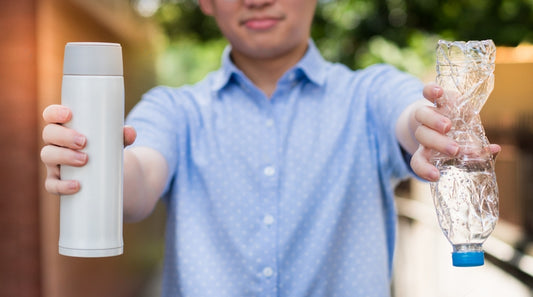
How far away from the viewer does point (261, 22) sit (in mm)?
2258

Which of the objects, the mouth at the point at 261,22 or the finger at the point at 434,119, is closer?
the finger at the point at 434,119

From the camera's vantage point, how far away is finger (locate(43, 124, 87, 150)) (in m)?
1.44

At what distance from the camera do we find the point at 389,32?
7195mm

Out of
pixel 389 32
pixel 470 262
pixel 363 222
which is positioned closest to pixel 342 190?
pixel 363 222

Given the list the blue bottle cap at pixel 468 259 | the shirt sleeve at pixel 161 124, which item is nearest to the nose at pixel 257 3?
the shirt sleeve at pixel 161 124

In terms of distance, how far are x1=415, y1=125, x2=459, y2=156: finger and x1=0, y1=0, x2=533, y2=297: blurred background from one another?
2.18 metres

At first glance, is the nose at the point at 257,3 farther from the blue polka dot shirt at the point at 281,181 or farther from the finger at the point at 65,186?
the finger at the point at 65,186

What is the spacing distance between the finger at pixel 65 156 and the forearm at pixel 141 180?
41 centimetres

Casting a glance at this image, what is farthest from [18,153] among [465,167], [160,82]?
[160,82]

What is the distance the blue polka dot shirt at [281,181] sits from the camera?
223 centimetres

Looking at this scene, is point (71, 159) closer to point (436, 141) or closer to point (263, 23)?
point (436, 141)

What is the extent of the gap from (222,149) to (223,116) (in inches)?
4.8

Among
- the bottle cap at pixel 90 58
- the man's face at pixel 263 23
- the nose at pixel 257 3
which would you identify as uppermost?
the nose at pixel 257 3

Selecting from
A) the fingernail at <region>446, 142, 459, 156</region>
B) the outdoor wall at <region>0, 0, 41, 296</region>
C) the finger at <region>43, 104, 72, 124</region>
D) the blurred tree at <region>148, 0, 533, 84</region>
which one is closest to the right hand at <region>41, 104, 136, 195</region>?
the finger at <region>43, 104, 72, 124</region>
